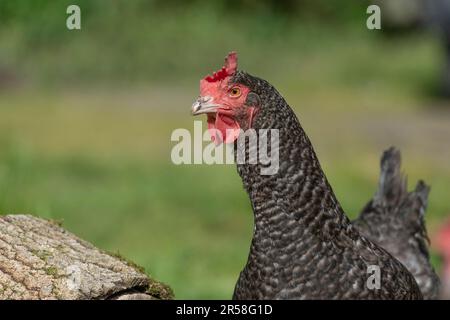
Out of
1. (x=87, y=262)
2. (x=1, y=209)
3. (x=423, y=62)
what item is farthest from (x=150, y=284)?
(x=423, y=62)

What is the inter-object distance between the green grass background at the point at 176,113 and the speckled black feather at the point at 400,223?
134 cm

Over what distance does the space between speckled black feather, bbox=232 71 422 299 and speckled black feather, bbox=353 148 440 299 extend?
137 centimetres

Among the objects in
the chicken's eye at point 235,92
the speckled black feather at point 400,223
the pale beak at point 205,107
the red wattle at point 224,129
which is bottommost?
the speckled black feather at point 400,223

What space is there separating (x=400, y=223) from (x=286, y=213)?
5.67 feet

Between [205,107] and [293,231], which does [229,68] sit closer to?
[205,107]

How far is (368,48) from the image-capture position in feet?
52.5

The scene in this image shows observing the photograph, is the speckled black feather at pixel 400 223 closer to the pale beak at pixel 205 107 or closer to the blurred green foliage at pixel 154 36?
the pale beak at pixel 205 107

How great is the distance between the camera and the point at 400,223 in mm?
5656

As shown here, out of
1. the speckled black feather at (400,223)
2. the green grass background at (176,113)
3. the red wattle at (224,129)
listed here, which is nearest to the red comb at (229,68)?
the red wattle at (224,129)

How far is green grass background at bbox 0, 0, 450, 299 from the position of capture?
27.5 feet

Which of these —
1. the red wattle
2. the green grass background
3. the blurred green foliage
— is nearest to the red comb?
the red wattle

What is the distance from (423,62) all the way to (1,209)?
10.9 metres

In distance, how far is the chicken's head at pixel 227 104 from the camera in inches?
161

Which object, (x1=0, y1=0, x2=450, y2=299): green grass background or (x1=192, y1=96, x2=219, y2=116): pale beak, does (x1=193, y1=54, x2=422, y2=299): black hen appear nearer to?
(x1=192, y1=96, x2=219, y2=116): pale beak
